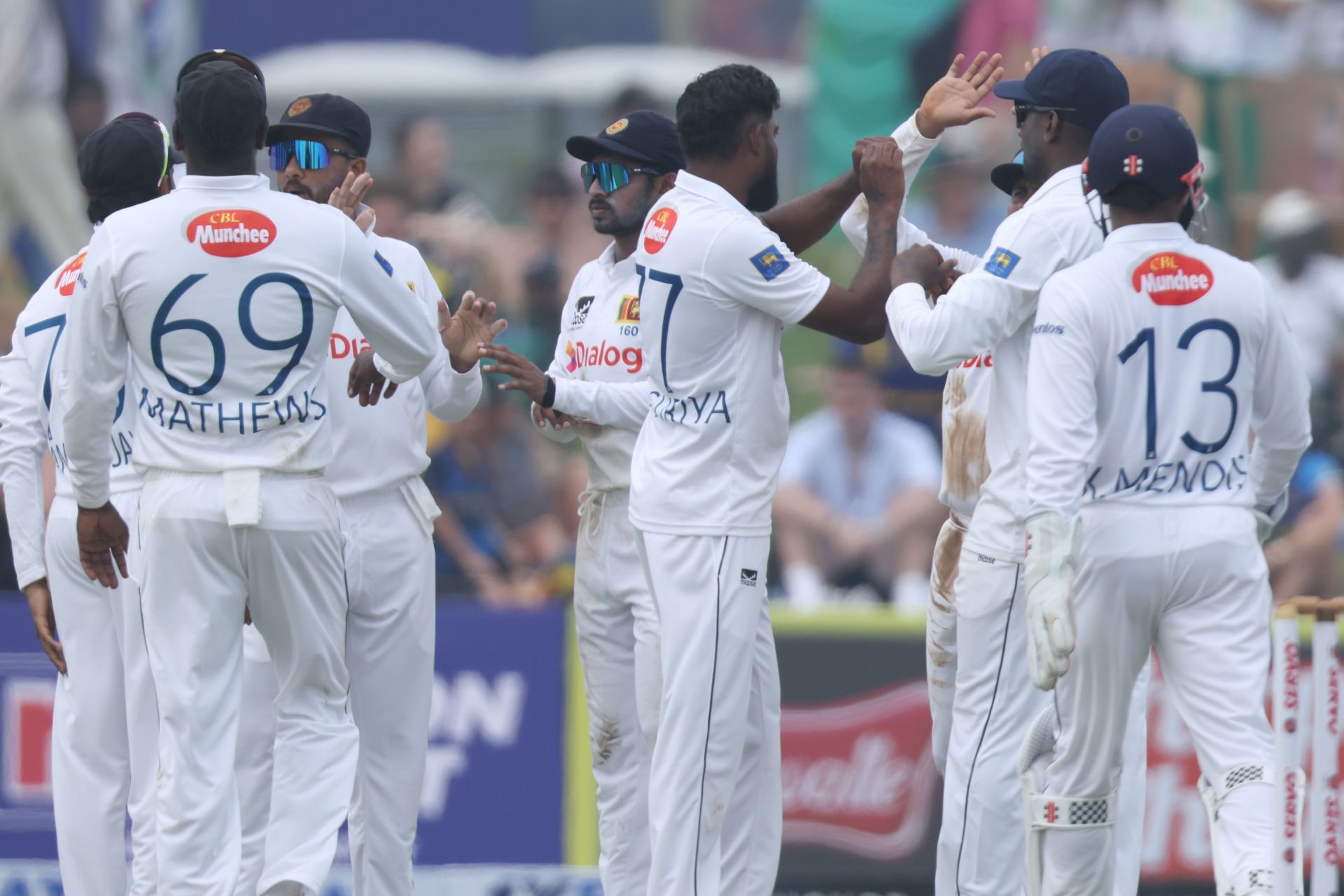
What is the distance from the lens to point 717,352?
18.0ft

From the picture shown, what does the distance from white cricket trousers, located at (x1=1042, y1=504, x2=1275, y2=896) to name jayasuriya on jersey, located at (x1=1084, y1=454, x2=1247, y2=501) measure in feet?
0.18

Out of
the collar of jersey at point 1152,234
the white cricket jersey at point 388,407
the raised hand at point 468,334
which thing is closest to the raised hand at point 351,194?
the white cricket jersey at point 388,407

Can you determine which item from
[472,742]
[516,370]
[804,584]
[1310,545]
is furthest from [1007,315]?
[1310,545]

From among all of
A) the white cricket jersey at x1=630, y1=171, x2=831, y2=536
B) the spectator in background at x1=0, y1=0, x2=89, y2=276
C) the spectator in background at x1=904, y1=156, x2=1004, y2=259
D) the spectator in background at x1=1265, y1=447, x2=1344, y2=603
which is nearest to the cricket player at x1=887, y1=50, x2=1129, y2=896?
the white cricket jersey at x1=630, y1=171, x2=831, y2=536

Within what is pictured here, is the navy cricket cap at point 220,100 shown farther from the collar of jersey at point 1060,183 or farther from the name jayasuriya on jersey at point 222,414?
the collar of jersey at point 1060,183

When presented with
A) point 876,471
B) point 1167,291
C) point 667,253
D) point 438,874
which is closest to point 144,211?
point 667,253

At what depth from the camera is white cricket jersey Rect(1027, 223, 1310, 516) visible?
486 centimetres

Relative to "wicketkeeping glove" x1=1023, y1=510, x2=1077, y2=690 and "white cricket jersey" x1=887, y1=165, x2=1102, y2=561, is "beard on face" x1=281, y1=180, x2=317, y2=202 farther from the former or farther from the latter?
"wicketkeeping glove" x1=1023, y1=510, x2=1077, y2=690

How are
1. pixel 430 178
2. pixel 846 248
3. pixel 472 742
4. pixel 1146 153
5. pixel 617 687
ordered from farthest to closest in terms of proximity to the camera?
1. pixel 846 248
2. pixel 430 178
3. pixel 472 742
4. pixel 617 687
5. pixel 1146 153

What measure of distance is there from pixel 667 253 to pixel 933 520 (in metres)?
4.80

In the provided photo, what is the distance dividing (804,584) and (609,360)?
146 inches

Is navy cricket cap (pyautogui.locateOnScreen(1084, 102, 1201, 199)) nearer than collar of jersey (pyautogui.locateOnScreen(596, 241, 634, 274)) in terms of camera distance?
Yes

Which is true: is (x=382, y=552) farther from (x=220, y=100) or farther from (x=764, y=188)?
(x=764, y=188)

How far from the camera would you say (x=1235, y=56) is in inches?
459
